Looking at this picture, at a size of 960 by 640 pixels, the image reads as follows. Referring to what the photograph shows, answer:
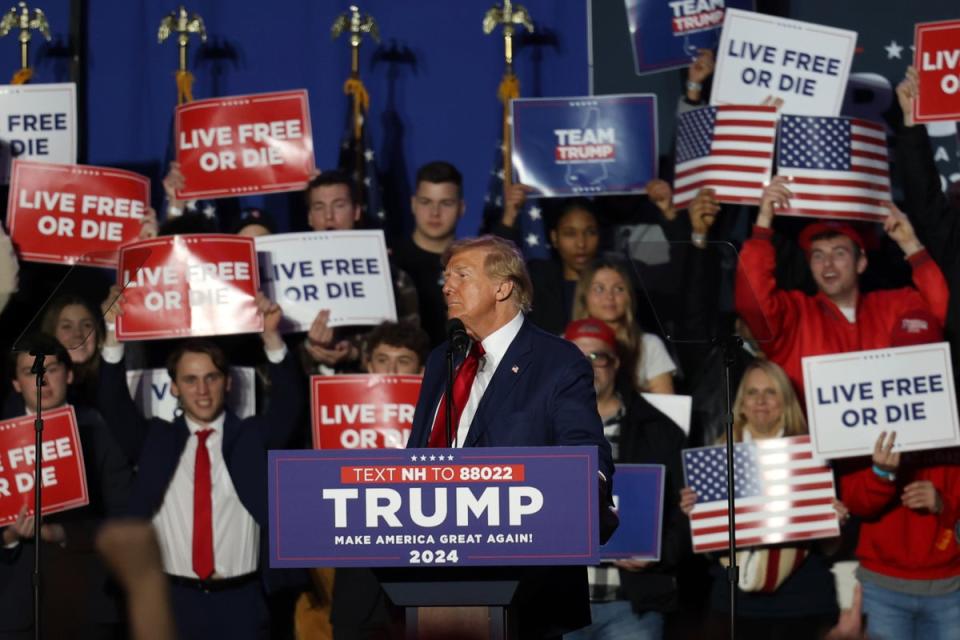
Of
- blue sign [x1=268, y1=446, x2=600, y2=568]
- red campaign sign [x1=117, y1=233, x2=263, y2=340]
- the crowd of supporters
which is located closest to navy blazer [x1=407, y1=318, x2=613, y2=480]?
blue sign [x1=268, y1=446, x2=600, y2=568]

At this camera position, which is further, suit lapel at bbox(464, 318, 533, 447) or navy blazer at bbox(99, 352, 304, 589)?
navy blazer at bbox(99, 352, 304, 589)

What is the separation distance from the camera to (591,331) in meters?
6.04

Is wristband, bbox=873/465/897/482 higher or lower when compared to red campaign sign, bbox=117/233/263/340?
lower

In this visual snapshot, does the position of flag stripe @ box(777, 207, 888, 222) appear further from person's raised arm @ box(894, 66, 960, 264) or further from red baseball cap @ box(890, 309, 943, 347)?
red baseball cap @ box(890, 309, 943, 347)

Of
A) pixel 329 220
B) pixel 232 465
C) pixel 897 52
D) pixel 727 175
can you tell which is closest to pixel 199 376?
pixel 232 465

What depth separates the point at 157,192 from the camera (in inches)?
298

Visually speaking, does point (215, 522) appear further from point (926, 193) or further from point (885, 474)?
point (926, 193)

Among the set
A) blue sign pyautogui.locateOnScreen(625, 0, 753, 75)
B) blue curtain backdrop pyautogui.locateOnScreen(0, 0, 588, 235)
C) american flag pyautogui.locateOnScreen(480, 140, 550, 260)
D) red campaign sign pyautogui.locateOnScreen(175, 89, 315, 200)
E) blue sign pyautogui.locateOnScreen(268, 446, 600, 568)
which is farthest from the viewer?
blue curtain backdrop pyautogui.locateOnScreen(0, 0, 588, 235)

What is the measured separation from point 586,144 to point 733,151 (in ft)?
2.12

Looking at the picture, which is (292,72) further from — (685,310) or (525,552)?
(525,552)

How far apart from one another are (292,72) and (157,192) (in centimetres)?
89

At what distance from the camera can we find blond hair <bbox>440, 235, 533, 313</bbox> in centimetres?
381

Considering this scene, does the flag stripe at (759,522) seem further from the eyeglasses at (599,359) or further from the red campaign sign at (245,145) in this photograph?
the red campaign sign at (245,145)

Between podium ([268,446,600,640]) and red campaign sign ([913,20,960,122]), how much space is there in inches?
150
